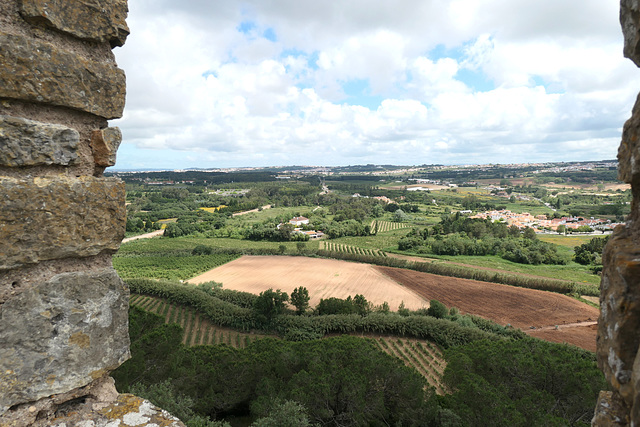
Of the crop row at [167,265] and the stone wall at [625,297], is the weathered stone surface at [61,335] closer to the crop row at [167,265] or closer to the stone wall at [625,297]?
the stone wall at [625,297]

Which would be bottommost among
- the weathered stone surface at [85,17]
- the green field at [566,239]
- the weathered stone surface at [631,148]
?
the green field at [566,239]

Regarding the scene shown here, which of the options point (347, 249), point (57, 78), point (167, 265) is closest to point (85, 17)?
point (57, 78)

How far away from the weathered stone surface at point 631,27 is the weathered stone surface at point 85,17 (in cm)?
407

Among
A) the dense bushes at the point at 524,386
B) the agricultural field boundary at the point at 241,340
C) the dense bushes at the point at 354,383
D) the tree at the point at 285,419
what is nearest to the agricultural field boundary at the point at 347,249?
the agricultural field boundary at the point at 241,340

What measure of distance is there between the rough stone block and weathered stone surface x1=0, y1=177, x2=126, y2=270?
3.89 m

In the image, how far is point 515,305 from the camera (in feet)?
123

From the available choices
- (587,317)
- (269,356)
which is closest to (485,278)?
(587,317)

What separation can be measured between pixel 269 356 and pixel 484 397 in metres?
8.67

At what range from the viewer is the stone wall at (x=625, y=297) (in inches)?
82.7

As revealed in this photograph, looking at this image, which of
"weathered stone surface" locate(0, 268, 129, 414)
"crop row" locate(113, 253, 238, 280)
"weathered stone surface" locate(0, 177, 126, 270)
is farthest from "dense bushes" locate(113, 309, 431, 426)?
"crop row" locate(113, 253, 238, 280)

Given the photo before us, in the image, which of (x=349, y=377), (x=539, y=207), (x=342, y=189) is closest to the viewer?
(x=349, y=377)

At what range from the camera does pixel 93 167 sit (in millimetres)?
2926

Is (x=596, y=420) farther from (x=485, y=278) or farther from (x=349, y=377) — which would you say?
(x=485, y=278)

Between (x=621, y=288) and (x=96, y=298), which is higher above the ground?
(x=621, y=288)
